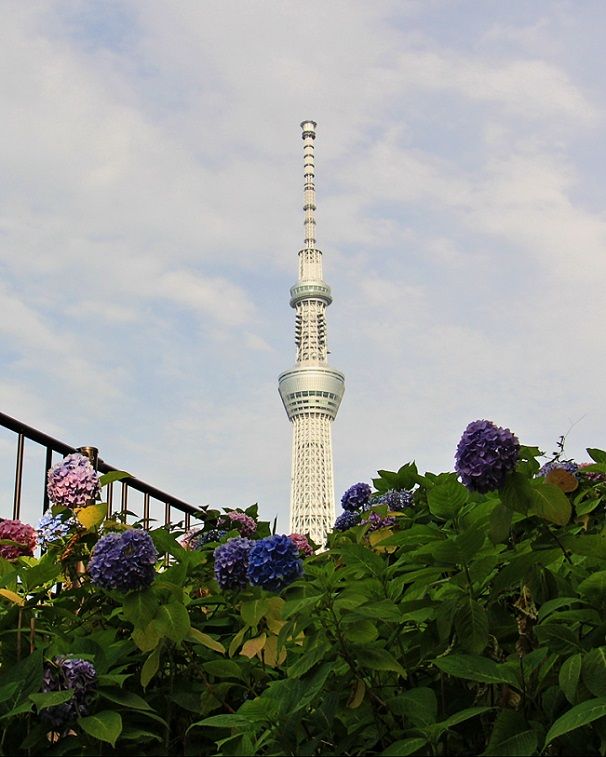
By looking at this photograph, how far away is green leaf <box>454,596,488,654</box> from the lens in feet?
6.46

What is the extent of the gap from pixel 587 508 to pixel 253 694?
107cm

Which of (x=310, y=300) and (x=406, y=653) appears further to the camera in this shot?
Answer: (x=310, y=300)

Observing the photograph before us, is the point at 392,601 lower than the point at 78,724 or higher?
higher

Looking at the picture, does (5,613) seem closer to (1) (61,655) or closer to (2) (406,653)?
(1) (61,655)

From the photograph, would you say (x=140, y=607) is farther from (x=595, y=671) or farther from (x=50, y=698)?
(x=595, y=671)

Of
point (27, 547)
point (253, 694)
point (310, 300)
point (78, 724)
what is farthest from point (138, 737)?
point (310, 300)

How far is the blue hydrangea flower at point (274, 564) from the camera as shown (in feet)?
7.27

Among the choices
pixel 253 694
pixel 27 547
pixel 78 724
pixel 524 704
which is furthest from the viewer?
pixel 27 547

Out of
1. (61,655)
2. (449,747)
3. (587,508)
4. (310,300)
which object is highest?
(310,300)

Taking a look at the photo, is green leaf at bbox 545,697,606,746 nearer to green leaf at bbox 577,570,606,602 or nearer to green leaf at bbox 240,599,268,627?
green leaf at bbox 577,570,606,602

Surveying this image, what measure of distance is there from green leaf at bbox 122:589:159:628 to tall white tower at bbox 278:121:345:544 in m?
71.5

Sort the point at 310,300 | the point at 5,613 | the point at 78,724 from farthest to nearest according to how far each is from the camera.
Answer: the point at 310,300
the point at 5,613
the point at 78,724

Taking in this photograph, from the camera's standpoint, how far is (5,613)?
8.71 feet

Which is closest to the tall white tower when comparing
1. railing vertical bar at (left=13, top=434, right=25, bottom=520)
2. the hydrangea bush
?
railing vertical bar at (left=13, top=434, right=25, bottom=520)
